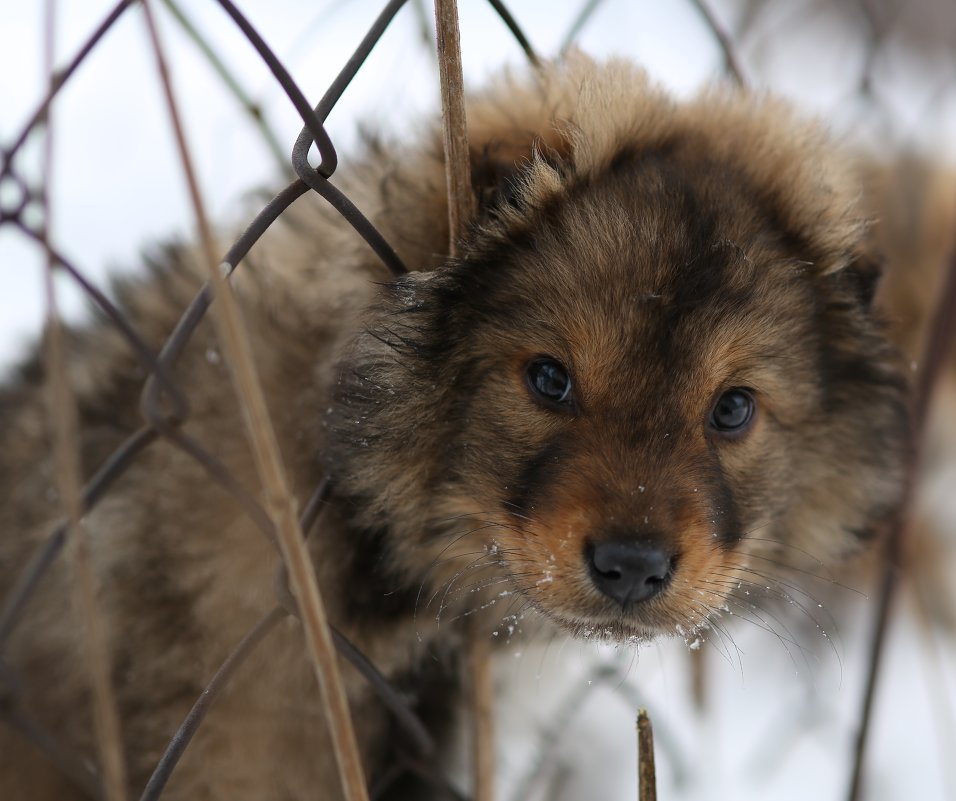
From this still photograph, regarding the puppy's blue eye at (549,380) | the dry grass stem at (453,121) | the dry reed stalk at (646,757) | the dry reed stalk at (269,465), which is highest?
the dry grass stem at (453,121)

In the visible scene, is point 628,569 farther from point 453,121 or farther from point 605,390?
point 453,121

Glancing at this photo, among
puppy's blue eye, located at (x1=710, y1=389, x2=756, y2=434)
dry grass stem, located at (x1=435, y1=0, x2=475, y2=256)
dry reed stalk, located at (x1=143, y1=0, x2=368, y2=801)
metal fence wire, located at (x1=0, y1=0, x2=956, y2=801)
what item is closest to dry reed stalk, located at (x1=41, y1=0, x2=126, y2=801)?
metal fence wire, located at (x1=0, y1=0, x2=956, y2=801)

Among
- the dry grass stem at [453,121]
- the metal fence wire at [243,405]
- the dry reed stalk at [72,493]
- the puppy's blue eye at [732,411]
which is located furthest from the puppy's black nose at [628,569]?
the dry reed stalk at [72,493]

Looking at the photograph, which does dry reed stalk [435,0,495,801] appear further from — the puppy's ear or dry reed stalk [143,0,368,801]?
dry reed stalk [143,0,368,801]

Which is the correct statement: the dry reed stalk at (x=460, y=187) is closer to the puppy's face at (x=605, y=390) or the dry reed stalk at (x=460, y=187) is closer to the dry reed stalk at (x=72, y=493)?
the puppy's face at (x=605, y=390)

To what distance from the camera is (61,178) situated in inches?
143

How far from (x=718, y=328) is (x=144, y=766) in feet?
4.82

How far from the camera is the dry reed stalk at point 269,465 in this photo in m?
1.22

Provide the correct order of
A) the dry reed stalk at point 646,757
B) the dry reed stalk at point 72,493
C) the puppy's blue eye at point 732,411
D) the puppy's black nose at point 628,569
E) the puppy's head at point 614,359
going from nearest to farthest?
1. the dry reed stalk at point 72,493
2. the dry reed stalk at point 646,757
3. the puppy's black nose at point 628,569
4. the puppy's head at point 614,359
5. the puppy's blue eye at point 732,411

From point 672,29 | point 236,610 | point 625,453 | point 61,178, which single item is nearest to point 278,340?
point 236,610

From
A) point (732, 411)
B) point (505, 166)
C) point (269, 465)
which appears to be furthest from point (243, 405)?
point (732, 411)

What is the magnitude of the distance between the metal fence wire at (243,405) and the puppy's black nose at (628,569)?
1.42 feet

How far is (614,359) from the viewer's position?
170 cm

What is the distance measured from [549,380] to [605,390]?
11cm
